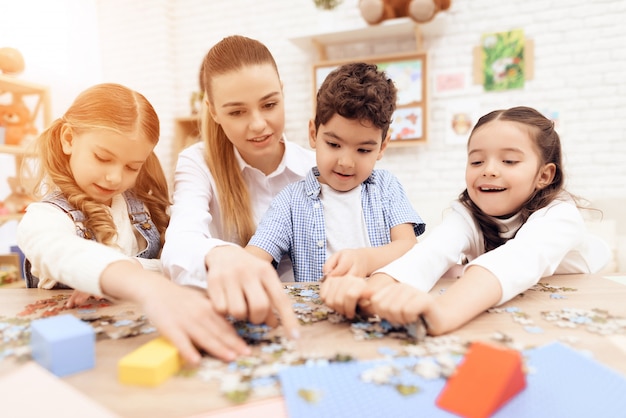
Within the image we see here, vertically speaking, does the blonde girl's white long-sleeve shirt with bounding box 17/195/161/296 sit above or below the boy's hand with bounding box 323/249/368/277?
above

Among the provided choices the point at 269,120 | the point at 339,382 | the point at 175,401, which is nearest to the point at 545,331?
the point at 339,382

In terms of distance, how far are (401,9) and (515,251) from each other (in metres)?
2.90

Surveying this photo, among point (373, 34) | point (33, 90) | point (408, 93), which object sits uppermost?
point (373, 34)

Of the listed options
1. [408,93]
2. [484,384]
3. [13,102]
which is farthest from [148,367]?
[13,102]

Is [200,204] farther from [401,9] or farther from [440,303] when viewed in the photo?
[401,9]

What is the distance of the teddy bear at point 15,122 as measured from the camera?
3371 millimetres

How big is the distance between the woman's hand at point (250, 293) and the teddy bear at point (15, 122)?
346 centimetres

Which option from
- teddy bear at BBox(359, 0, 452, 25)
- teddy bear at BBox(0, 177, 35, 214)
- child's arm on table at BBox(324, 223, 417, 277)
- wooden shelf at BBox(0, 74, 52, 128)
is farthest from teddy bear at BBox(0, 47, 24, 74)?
child's arm on table at BBox(324, 223, 417, 277)

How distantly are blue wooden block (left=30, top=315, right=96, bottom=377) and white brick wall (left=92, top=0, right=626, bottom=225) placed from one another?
3179 mm

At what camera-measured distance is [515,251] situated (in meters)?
0.87

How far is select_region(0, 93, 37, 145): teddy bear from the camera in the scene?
11.1 ft

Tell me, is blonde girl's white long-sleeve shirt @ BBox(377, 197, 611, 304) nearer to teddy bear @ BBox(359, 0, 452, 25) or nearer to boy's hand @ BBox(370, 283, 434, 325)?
boy's hand @ BBox(370, 283, 434, 325)

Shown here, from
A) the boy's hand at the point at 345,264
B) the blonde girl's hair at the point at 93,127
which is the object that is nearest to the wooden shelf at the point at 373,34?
the blonde girl's hair at the point at 93,127

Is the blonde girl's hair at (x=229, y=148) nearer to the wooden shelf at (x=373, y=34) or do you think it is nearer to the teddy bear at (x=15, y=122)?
the wooden shelf at (x=373, y=34)
